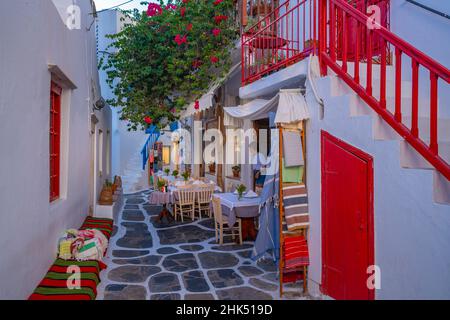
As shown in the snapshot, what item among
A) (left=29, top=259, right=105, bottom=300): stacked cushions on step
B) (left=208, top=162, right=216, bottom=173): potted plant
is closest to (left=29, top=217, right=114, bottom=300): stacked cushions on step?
(left=29, top=259, right=105, bottom=300): stacked cushions on step

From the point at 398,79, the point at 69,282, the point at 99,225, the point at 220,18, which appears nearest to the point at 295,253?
the point at 398,79

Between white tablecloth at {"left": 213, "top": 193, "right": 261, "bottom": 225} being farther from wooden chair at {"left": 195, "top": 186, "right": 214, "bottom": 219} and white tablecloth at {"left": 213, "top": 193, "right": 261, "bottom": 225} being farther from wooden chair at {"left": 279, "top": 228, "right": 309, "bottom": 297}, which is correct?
wooden chair at {"left": 195, "top": 186, "right": 214, "bottom": 219}

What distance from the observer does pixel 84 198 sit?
7.85m

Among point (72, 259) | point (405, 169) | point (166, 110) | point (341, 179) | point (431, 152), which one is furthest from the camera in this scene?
point (166, 110)

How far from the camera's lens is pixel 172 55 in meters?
10.1

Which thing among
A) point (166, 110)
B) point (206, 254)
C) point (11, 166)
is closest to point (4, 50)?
point (11, 166)

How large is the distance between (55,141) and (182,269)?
3036 mm

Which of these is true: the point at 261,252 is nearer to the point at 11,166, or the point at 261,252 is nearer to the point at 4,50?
the point at 11,166

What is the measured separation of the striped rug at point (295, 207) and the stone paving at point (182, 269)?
1.00 metres

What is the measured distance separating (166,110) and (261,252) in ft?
22.9

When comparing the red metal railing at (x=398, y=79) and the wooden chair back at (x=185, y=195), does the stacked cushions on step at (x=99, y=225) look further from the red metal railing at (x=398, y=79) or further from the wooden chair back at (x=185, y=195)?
the red metal railing at (x=398, y=79)

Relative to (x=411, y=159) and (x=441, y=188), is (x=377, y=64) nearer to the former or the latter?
(x=411, y=159)

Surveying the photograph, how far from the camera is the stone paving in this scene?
493 centimetres

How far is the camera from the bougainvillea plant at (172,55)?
9359 millimetres
